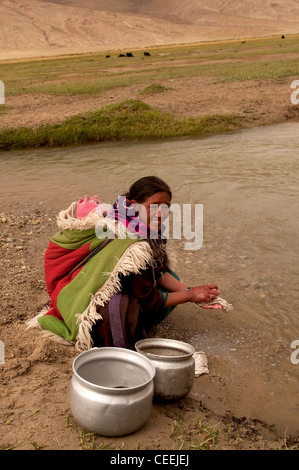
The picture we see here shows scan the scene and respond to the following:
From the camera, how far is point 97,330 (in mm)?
3041

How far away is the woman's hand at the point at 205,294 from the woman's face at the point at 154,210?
46 centimetres

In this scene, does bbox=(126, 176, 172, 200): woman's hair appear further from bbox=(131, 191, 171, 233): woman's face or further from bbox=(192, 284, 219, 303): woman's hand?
bbox=(192, 284, 219, 303): woman's hand

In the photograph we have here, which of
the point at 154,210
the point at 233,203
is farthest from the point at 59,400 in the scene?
the point at 233,203

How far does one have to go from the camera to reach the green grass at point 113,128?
11195mm

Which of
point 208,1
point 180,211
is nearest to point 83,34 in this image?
point 208,1

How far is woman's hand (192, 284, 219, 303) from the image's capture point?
3.23 meters

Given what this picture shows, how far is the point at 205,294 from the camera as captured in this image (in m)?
3.24

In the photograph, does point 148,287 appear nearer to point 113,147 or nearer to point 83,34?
point 113,147

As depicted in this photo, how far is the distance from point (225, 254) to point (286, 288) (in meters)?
0.86

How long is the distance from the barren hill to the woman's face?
90.0m

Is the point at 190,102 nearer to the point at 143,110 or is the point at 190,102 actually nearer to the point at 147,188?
the point at 143,110

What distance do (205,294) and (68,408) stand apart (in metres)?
1.09

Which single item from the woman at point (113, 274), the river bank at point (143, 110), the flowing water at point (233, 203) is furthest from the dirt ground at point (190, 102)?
the woman at point (113, 274)

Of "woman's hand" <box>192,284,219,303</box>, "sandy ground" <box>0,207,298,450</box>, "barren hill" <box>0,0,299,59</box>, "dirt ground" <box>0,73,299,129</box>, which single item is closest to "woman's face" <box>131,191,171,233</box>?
"woman's hand" <box>192,284,219,303</box>
